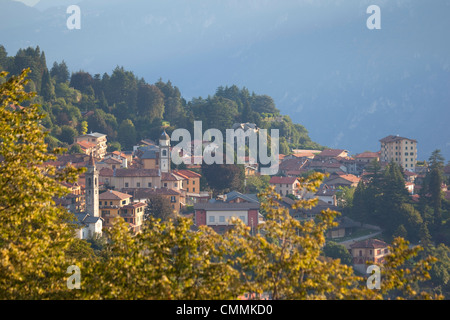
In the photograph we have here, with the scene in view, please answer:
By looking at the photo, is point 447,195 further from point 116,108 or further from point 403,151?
point 116,108

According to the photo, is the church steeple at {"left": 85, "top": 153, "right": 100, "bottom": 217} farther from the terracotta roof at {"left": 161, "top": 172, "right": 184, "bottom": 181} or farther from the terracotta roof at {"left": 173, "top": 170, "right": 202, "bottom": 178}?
the terracotta roof at {"left": 173, "top": 170, "right": 202, "bottom": 178}

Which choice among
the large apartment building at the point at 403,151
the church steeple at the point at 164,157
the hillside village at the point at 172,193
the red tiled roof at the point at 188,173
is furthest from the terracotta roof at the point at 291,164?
the church steeple at the point at 164,157

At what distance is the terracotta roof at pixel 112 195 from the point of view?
49028 mm

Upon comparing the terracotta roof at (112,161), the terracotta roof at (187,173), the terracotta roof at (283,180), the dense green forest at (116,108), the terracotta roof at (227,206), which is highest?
the dense green forest at (116,108)

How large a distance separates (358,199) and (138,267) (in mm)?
44359

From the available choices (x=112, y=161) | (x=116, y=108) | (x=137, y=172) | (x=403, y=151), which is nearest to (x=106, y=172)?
(x=137, y=172)

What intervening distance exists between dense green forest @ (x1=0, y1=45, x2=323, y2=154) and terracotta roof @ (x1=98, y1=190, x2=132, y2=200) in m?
13.8

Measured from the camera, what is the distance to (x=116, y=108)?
7975 cm

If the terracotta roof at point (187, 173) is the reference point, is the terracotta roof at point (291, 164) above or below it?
above

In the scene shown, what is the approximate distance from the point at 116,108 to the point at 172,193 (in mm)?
29844

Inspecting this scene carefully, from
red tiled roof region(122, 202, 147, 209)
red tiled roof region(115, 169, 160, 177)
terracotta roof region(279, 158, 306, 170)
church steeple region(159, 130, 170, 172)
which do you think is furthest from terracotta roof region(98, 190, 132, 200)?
terracotta roof region(279, 158, 306, 170)

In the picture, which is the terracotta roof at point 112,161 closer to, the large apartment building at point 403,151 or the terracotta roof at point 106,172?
the terracotta roof at point 106,172

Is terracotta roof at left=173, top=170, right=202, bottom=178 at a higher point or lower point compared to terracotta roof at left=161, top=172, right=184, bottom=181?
higher

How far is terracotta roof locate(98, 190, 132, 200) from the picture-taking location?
49.0m
